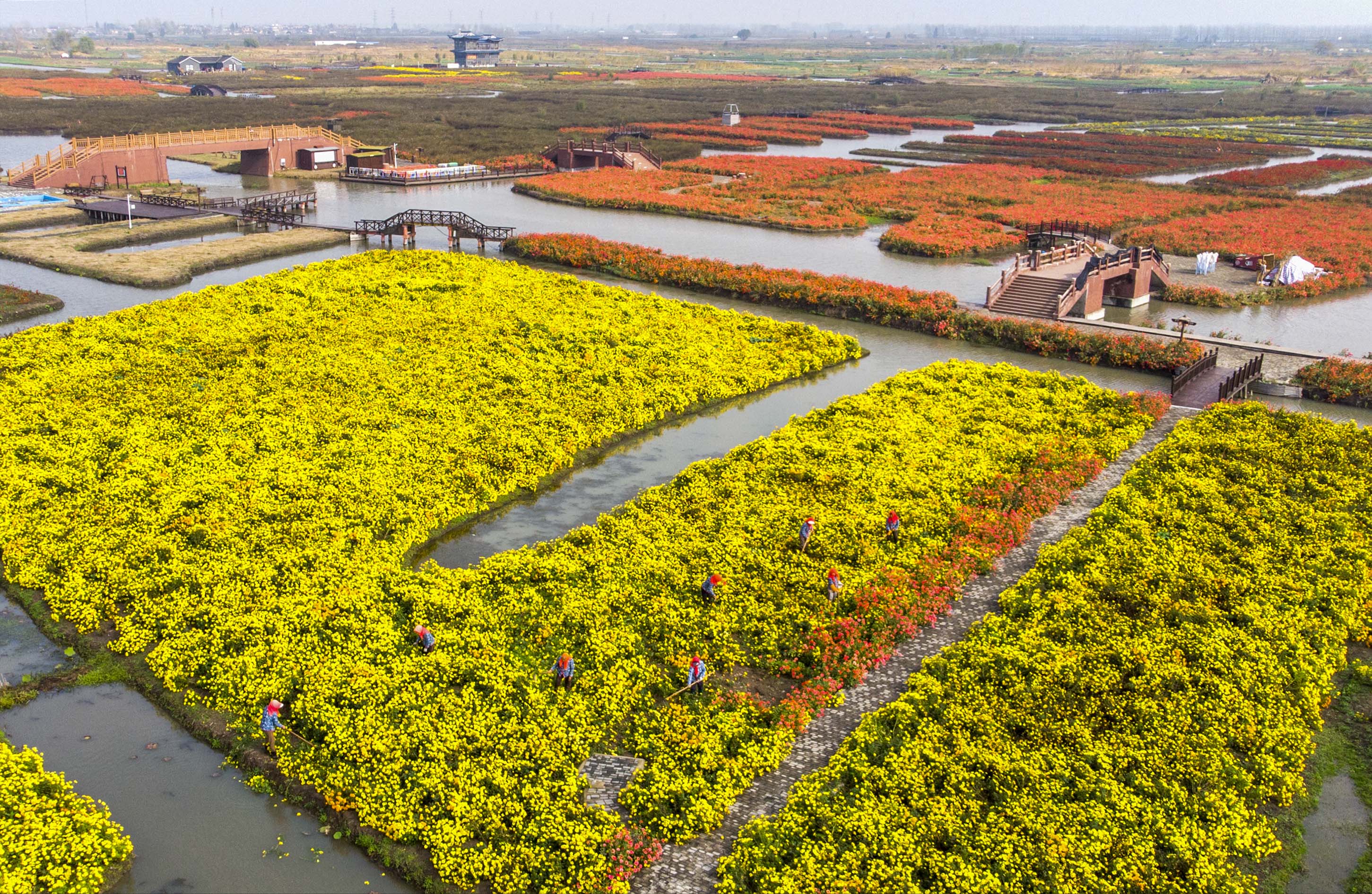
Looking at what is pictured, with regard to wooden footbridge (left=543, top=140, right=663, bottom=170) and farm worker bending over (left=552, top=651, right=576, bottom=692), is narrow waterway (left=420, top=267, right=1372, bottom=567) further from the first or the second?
wooden footbridge (left=543, top=140, right=663, bottom=170)

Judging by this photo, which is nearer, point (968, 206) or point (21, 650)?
point (21, 650)

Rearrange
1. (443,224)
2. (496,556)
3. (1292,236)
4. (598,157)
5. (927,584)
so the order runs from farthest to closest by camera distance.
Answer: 1. (598,157)
2. (1292,236)
3. (443,224)
4. (496,556)
5. (927,584)

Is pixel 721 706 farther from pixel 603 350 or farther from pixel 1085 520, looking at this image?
pixel 603 350

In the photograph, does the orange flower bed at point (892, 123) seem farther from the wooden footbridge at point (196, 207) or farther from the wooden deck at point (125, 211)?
the wooden deck at point (125, 211)

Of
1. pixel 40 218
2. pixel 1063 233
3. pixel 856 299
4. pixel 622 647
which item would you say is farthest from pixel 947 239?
pixel 40 218

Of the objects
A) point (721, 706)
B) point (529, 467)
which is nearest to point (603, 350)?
point (529, 467)

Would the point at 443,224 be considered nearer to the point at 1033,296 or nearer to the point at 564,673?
the point at 1033,296
